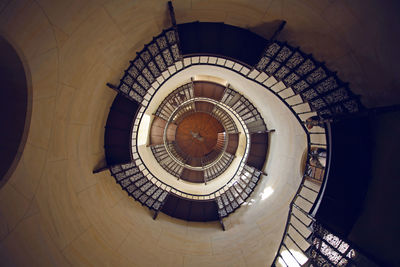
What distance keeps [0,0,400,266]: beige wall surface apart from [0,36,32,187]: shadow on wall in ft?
0.44

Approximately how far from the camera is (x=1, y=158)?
346 centimetres

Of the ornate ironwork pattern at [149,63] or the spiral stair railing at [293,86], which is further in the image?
the ornate ironwork pattern at [149,63]

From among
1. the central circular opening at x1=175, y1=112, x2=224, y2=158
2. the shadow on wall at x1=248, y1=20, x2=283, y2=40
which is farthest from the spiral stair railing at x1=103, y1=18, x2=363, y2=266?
the central circular opening at x1=175, y1=112, x2=224, y2=158

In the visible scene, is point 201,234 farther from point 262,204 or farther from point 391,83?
point 391,83

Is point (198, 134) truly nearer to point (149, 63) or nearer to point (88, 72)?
point (149, 63)

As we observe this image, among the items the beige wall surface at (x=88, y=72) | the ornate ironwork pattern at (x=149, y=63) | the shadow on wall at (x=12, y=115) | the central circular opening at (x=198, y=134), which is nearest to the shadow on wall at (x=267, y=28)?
the beige wall surface at (x=88, y=72)

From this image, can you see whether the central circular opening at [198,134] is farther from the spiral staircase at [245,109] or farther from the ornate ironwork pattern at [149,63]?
the ornate ironwork pattern at [149,63]

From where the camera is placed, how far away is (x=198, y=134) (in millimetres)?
15117

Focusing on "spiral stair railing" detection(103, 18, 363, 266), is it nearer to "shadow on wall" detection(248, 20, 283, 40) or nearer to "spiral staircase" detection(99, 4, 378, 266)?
"spiral staircase" detection(99, 4, 378, 266)

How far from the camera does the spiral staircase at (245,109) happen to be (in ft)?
13.5

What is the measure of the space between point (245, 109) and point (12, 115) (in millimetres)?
9042

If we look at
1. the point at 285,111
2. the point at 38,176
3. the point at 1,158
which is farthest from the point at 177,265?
the point at 285,111

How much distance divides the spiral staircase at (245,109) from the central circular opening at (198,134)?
4430 mm

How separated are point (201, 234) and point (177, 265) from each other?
155 centimetres
